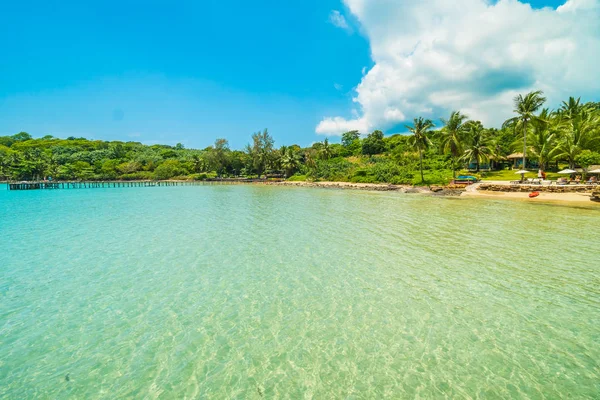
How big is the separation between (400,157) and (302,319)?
66745 millimetres

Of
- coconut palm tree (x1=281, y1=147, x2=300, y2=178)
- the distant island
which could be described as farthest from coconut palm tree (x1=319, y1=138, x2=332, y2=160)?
coconut palm tree (x1=281, y1=147, x2=300, y2=178)

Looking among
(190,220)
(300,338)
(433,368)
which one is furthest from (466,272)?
(190,220)

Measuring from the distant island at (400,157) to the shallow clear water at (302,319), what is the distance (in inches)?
1530

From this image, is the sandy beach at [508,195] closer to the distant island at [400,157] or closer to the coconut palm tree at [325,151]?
the distant island at [400,157]

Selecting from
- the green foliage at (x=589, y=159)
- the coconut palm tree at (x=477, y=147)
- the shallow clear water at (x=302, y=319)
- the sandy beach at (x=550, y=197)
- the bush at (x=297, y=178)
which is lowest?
the sandy beach at (x=550, y=197)

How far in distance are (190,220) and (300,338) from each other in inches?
688

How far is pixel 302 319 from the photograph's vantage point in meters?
6.99

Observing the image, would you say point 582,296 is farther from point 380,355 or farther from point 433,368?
point 380,355

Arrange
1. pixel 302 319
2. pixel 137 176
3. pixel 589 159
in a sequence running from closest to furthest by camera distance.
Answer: pixel 302 319 → pixel 589 159 → pixel 137 176

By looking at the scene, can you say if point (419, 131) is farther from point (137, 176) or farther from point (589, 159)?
point (137, 176)

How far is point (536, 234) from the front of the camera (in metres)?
15.6

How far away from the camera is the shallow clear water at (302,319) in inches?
193

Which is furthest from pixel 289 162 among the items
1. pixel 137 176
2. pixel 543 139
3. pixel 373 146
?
pixel 137 176

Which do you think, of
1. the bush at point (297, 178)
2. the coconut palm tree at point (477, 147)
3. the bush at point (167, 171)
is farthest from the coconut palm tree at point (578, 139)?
the bush at point (167, 171)
